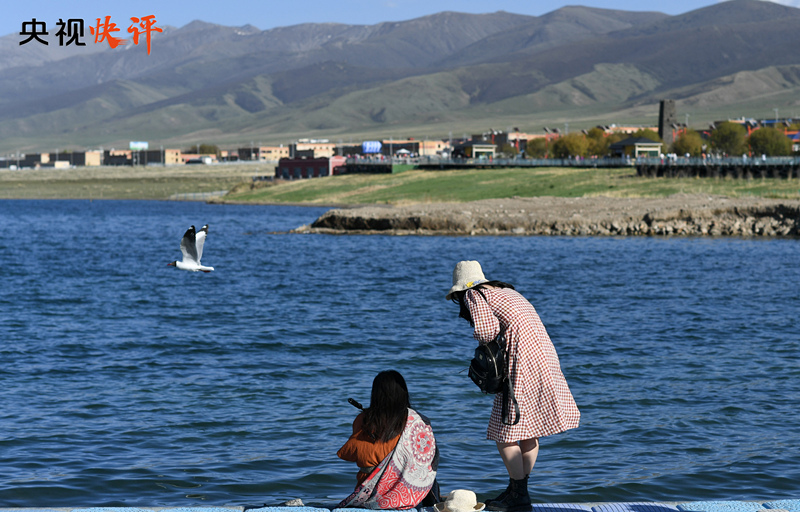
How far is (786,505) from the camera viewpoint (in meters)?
8.01

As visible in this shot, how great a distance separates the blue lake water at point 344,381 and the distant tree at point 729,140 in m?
117

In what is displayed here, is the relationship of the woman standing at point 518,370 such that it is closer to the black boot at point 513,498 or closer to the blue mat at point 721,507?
the black boot at point 513,498

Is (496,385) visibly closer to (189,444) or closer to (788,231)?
(189,444)

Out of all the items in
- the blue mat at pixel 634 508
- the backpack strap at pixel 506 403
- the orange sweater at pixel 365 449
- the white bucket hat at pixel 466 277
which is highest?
the white bucket hat at pixel 466 277

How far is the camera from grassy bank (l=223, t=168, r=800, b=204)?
3039 inches

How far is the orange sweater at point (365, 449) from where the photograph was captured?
8.35m

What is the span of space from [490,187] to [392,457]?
294 feet

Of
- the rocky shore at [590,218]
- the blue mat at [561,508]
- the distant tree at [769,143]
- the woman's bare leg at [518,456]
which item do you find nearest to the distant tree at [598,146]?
the distant tree at [769,143]

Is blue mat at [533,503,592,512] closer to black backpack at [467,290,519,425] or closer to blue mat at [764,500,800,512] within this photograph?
black backpack at [467,290,519,425]

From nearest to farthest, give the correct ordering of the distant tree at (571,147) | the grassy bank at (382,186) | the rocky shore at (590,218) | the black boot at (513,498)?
the black boot at (513,498) < the rocky shore at (590,218) < the grassy bank at (382,186) < the distant tree at (571,147)

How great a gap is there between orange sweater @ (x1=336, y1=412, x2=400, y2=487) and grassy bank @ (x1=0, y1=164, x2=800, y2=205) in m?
66.0

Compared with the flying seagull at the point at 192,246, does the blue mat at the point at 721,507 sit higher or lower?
lower

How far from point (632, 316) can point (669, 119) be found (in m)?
142

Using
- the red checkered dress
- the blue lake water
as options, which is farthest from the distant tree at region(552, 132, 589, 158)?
the red checkered dress
